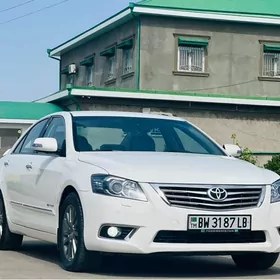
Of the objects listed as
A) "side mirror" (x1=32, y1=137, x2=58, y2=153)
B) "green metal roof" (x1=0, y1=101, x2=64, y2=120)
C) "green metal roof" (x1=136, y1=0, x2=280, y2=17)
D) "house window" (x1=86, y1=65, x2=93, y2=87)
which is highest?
"green metal roof" (x1=136, y1=0, x2=280, y2=17)

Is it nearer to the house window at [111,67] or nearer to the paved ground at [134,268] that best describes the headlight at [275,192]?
the paved ground at [134,268]

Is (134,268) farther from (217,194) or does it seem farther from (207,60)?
(207,60)

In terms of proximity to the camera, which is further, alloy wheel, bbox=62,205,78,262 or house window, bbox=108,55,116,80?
house window, bbox=108,55,116,80

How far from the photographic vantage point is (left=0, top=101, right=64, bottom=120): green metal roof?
30.4 metres

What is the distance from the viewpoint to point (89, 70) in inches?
1554

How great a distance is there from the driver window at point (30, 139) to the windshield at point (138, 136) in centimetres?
103

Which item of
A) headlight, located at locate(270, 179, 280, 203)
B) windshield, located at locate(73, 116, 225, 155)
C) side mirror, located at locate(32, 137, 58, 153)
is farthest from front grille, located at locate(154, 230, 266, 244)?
side mirror, located at locate(32, 137, 58, 153)

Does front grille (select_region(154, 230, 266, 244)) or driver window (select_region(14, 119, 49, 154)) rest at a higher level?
driver window (select_region(14, 119, 49, 154))

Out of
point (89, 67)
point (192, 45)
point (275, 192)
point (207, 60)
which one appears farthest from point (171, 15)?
point (275, 192)

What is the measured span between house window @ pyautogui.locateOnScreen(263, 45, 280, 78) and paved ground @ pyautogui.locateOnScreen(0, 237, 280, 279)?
25.6m

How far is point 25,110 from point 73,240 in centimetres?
2325

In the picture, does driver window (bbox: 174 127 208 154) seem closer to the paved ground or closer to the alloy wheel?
the paved ground

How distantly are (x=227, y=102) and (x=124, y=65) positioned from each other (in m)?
5.94

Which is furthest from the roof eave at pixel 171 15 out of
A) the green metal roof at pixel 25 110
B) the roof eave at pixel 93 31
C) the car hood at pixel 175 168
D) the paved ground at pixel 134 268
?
the car hood at pixel 175 168
